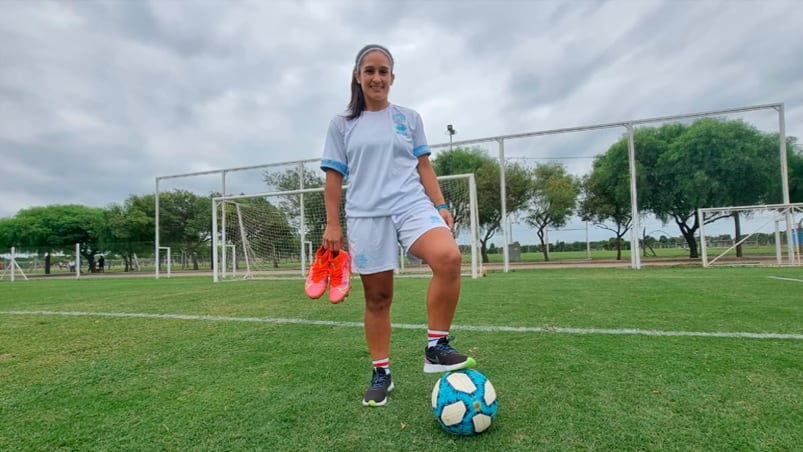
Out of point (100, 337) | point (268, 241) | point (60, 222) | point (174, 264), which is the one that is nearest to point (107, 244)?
point (60, 222)

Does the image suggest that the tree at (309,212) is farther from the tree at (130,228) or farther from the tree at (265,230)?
the tree at (130,228)

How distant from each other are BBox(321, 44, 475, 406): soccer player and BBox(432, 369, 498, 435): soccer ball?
29 cm

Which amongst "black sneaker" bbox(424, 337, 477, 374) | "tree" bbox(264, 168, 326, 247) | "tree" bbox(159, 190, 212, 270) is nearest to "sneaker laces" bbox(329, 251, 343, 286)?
"black sneaker" bbox(424, 337, 477, 374)

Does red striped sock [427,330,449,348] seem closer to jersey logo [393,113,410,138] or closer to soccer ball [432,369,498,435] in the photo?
soccer ball [432,369,498,435]

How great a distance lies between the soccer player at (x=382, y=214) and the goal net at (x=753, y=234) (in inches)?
535

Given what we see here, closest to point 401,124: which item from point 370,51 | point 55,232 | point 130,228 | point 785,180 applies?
point 370,51

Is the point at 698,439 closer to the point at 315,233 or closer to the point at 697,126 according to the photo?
the point at 315,233

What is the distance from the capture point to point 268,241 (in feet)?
47.1

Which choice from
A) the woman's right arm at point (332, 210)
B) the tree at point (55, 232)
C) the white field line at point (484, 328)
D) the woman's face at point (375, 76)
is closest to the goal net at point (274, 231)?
the white field line at point (484, 328)

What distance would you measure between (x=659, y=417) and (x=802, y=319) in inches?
Result: 117

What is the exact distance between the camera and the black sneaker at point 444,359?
1969 millimetres

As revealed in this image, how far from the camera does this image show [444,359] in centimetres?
198

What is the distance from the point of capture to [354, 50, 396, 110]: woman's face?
2.08m

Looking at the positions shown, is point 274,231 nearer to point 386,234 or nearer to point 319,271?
point 319,271
